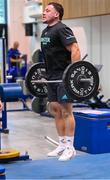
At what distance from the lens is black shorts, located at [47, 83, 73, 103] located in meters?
4.48

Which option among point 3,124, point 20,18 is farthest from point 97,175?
point 20,18

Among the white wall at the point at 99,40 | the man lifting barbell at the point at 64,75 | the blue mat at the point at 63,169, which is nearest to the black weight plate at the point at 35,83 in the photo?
the man lifting barbell at the point at 64,75

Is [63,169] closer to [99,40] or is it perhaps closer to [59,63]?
[59,63]

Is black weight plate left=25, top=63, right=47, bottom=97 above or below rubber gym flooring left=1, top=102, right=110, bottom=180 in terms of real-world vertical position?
above

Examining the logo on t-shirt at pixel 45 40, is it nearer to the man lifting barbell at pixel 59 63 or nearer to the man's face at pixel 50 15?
the man lifting barbell at pixel 59 63

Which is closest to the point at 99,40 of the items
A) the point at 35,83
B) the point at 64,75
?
the point at 35,83

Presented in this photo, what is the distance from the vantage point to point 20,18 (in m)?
14.8

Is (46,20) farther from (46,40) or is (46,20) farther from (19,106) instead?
(19,106)

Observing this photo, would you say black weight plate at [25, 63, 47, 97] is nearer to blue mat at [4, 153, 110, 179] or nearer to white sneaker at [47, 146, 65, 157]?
white sneaker at [47, 146, 65, 157]

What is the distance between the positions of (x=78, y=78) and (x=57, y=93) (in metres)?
0.33

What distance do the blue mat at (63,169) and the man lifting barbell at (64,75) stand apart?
142 mm

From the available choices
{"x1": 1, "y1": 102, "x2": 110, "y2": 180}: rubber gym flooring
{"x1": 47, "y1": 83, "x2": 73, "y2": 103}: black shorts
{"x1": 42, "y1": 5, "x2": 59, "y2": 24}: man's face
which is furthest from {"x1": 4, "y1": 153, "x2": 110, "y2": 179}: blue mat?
{"x1": 42, "y1": 5, "x2": 59, "y2": 24}: man's face

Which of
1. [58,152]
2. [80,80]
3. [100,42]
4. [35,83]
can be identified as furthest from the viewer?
[100,42]

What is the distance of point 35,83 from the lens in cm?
510
